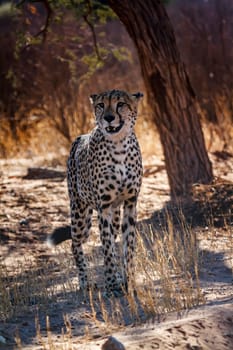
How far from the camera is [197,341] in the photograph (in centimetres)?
432

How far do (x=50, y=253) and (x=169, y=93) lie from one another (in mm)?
2456

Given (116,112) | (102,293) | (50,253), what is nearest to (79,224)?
(102,293)

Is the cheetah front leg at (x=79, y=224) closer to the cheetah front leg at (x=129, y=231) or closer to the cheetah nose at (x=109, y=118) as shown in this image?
the cheetah front leg at (x=129, y=231)

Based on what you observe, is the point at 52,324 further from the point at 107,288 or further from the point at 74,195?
the point at 74,195

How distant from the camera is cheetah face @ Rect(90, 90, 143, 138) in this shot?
603cm

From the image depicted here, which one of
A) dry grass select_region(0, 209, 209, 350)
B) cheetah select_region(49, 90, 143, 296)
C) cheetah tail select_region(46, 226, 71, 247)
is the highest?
cheetah select_region(49, 90, 143, 296)

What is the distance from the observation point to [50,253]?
8.14 metres

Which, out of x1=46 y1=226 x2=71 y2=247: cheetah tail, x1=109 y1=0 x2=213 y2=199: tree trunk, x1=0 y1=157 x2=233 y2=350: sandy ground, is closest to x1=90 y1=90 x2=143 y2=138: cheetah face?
x1=0 y1=157 x2=233 y2=350: sandy ground

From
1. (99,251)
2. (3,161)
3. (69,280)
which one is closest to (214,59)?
(3,161)

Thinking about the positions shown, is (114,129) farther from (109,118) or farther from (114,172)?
(114,172)

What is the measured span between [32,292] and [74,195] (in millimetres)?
936

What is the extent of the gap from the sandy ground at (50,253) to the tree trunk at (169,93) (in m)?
0.42

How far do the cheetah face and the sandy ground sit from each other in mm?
1242

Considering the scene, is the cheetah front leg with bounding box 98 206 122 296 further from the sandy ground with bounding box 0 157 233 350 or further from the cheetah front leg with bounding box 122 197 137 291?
the sandy ground with bounding box 0 157 233 350
